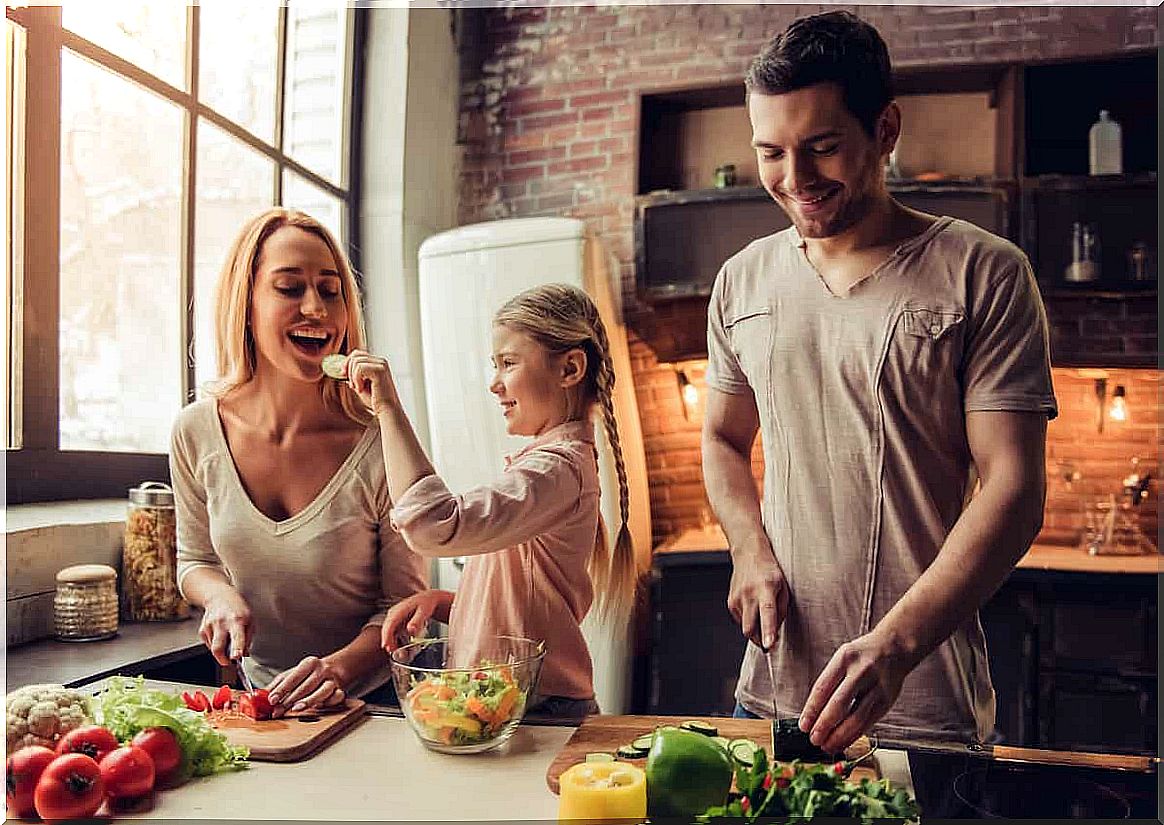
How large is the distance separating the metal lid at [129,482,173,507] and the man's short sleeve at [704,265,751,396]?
90 cm

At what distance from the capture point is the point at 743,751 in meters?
1.03

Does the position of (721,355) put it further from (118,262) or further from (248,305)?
(118,262)

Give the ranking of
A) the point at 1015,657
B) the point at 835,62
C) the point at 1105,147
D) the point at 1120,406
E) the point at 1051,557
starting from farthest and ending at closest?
1. the point at 1120,406
2. the point at 1105,147
3. the point at 1051,557
4. the point at 1015,657
5. the point at 835,62

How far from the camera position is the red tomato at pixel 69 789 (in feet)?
3.09

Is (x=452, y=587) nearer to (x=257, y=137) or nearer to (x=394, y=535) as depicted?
(x=394, y=535)

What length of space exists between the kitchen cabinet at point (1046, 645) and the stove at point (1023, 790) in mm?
784

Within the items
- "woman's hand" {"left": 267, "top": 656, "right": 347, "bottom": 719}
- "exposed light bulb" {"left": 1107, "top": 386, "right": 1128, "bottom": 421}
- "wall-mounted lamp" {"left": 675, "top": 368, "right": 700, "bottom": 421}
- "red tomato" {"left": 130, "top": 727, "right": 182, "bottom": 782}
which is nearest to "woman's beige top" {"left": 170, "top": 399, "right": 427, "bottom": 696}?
"woman's hand" {"left": 267, "top": 656, "right": 347, "bottom": 719}

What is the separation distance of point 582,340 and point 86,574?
0.83m

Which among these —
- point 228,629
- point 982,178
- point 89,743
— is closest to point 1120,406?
point 982,178

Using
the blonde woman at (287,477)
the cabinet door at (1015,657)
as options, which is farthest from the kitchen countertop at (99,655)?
the cabinet door at (1015,657)

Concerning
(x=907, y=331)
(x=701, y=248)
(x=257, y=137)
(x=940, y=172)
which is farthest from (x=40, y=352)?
(x=940, y=172)

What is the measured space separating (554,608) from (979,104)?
5.70ft

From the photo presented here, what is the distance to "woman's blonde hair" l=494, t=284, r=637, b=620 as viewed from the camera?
135cm

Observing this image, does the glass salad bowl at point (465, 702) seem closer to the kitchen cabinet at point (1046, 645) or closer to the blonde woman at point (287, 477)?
the blonde woman at point (287, 477)
